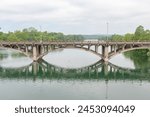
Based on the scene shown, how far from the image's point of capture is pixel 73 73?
5872 centimetres

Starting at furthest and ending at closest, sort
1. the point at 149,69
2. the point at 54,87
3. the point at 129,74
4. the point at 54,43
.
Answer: the point at 54,43
the point at 149,69
the point at 129,74
the point at 54,87

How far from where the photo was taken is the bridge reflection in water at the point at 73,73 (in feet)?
177

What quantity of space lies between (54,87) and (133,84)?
1176cm

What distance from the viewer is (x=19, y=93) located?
4072 centimetres

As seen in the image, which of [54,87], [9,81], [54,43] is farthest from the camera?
[54,43]

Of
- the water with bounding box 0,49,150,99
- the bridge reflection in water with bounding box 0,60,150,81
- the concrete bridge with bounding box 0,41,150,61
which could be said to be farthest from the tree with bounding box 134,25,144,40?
the bridge reflection in water with bounding box 0,60,150,81

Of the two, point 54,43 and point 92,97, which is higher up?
point 54,43

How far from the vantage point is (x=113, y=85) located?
47.1m

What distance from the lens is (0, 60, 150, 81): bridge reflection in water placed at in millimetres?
54062

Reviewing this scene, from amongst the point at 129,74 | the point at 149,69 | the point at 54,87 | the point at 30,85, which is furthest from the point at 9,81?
the point at 149,69

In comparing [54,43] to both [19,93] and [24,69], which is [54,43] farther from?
[19,93]

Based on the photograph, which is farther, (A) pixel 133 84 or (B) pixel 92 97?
(A) pixel 133 84

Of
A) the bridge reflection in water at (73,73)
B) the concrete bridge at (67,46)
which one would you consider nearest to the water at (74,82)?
the bridge reflection in water at (73,73)

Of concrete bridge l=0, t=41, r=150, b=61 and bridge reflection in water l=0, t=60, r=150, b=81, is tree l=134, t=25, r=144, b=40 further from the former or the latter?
bridge reflection in water l=0, t=60, r=150, b=81
